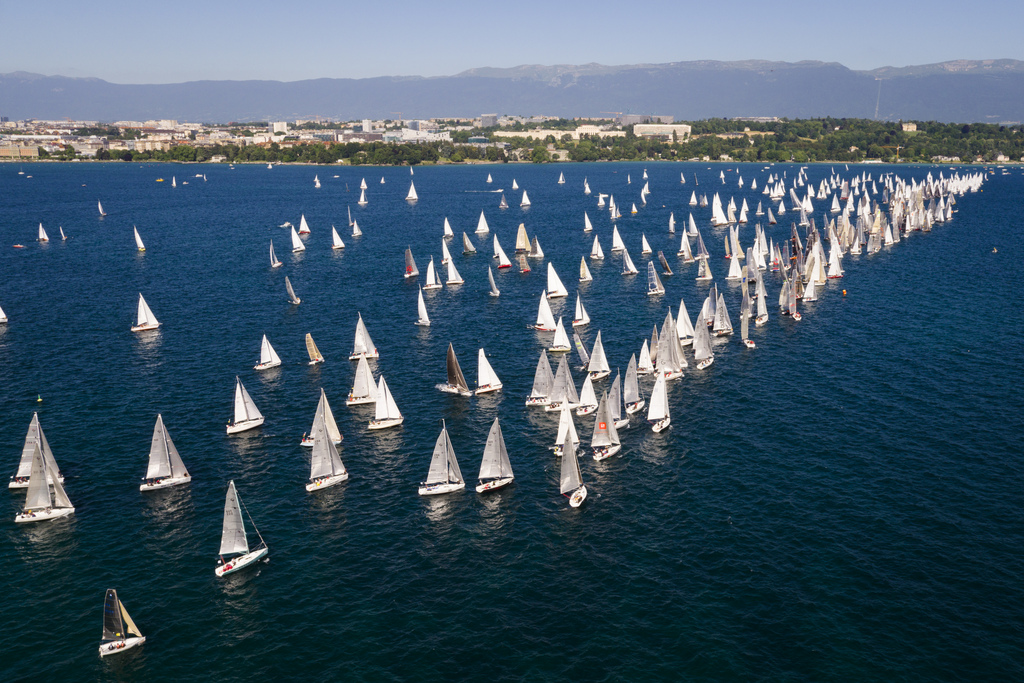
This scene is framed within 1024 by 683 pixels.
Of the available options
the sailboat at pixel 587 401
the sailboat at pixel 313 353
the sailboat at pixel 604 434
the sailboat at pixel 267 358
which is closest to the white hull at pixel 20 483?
the sailboat at pixel 267 358

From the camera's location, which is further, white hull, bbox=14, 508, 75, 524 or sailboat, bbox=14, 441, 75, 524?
white hull, bbox=14, 508, 75, 524

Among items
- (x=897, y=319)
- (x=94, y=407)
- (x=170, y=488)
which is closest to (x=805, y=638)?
(x=170, y=488)

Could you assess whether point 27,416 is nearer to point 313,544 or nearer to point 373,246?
point 313,544

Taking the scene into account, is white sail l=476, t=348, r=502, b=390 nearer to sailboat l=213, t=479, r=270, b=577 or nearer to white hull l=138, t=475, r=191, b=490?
white hull l=138, t=475, r=191, b=490

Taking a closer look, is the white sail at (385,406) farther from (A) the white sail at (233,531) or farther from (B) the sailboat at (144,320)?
(B) the sailboat at (144,320)

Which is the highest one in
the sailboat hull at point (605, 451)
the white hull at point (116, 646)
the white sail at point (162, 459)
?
the white sail at point (162, 459)

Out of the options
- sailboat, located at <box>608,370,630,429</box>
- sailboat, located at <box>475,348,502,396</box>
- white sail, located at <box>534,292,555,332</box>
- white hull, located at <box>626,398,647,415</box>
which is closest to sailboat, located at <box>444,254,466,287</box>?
white sail, located at <box>534,292,555,332</box>
